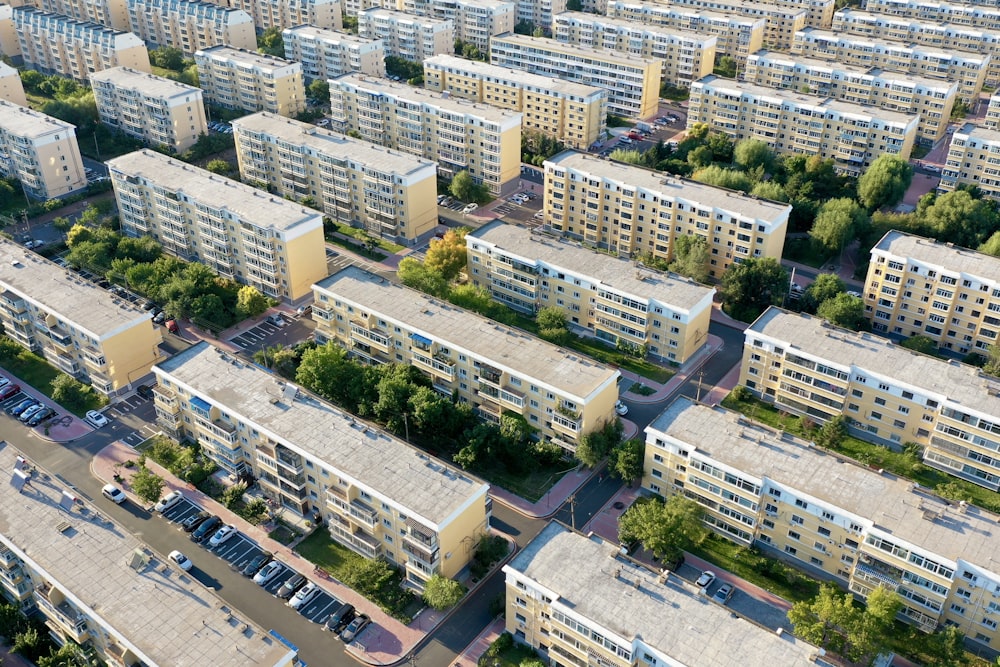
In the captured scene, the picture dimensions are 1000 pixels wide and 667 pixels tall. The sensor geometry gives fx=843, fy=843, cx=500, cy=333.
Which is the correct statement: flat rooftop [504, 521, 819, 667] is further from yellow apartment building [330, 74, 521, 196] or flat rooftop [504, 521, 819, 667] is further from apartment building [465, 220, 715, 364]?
yellow apartment building [330, 74, 521, 196]

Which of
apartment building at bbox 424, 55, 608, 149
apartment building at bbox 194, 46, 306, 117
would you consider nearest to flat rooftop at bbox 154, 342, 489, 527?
apartment building at bbox 424, 55, 608, 149

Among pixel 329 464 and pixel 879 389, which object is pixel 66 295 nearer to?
pixel 329 464

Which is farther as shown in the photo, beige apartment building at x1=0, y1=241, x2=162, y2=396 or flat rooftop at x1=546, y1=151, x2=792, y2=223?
flat rooftop at x1=546, y1=151, x2=792, y2=223

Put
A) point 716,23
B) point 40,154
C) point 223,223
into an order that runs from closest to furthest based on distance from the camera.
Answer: point 223,223 → point 40,154 → point 716,23

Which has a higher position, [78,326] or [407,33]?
[407,33]

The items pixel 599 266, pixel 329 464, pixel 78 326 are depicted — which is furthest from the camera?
pixel 599 266

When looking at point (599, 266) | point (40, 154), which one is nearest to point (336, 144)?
point (40, 154)

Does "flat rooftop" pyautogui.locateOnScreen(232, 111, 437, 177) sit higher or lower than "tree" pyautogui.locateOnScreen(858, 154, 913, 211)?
higher
